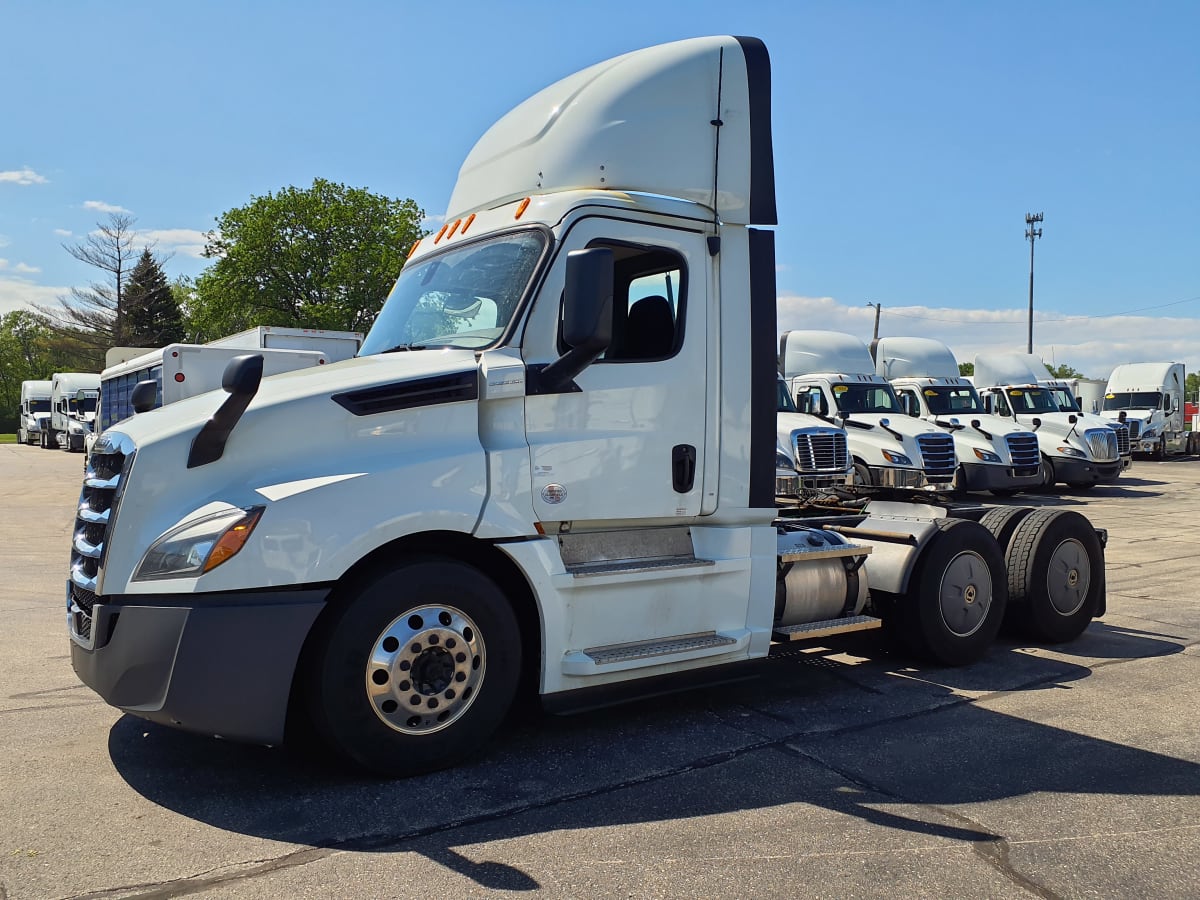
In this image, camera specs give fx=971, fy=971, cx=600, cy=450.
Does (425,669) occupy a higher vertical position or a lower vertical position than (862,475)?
lower

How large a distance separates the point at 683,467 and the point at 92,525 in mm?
2853

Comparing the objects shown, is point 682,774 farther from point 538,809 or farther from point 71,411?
point 71,411

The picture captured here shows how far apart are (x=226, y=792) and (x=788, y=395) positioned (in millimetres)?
14781

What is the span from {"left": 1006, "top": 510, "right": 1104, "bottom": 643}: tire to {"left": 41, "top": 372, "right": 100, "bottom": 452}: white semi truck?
3552 cm

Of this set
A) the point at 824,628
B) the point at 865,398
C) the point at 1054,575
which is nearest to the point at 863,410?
the point at 865,398

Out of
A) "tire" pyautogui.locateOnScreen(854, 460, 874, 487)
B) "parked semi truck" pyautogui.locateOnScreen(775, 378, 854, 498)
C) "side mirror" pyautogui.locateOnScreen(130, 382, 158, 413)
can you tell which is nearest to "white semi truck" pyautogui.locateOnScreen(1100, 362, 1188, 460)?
"tire" pyautogui.locateOnScreen(854, 460, 874, 487)

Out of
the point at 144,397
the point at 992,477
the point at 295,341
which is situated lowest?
the point at 992,477

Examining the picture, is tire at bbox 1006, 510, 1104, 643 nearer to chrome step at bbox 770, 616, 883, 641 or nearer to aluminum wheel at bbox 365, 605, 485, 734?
chrome step at bbox 770, 616, 883, 641

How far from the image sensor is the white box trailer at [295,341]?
19219 millimetres

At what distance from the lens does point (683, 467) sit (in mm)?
5191

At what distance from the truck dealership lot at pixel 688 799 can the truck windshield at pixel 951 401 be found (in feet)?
50.2

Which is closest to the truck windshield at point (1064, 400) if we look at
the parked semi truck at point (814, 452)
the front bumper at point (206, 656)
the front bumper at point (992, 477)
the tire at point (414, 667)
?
the front bumper at point (992, 477)

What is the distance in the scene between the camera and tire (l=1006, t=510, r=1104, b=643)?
715cm

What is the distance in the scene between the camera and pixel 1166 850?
3.77 meters
